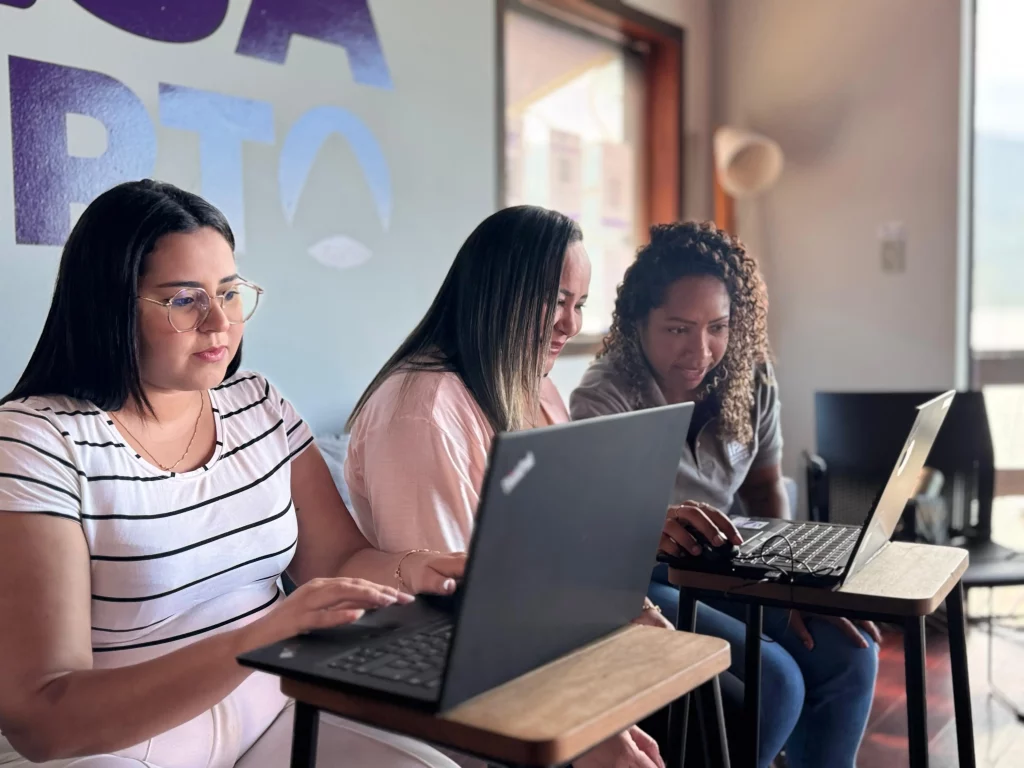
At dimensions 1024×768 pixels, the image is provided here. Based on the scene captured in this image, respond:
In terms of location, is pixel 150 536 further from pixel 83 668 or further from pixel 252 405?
pixel 252 405

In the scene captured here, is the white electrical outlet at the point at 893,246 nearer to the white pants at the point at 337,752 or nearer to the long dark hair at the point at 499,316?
the long dark hair at the point at 499,316

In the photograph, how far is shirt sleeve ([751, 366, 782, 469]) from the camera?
2.15 meters

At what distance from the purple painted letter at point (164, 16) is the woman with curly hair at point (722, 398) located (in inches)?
42.5

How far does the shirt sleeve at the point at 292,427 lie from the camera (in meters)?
1.43

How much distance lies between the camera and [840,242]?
3795 mm

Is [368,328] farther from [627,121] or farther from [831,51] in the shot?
[831,51]

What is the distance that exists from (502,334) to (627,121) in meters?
2.57

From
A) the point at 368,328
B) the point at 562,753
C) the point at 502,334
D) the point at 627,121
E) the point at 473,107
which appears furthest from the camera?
the point at 627,121

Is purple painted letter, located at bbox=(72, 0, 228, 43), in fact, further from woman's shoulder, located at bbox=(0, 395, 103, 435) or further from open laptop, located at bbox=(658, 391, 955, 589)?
open laptop, located at bbox=(658, 391, 955, 589)

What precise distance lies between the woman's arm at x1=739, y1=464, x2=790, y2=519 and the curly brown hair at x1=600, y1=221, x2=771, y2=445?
116mm

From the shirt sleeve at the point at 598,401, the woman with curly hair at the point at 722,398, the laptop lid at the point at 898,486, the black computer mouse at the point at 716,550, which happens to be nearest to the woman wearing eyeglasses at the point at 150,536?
the black computer mouse at the point at 716,550

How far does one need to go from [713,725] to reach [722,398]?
90cm

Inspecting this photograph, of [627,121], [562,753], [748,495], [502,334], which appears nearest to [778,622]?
[748,495]

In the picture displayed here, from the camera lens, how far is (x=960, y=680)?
163 centimetres
